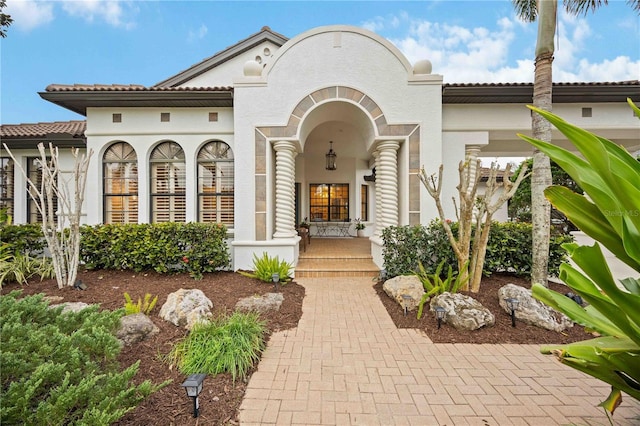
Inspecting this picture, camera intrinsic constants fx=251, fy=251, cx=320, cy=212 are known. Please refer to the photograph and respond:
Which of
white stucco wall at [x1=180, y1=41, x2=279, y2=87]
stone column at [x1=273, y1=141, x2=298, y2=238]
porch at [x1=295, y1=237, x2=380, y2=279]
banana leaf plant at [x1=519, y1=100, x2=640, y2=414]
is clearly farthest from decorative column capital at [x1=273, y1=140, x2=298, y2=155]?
banana leaf plant at [x1=519, y1=100, x2=640, y2=414]

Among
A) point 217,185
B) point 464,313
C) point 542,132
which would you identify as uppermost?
point 542,132

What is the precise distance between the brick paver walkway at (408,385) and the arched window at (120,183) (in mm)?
6453

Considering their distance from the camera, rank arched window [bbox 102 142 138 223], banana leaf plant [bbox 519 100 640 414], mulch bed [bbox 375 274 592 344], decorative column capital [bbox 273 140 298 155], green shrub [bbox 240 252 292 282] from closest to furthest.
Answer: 1. banana leaf plant [bbox 519 100 640 414]
2. mulch bed [bbox 375 274 592 344]
3. green shrub [bbox 240 252 292 282]
4. decorative column capital [bbox 273 140 298 155]
5. arched window [bbox 102 142 138 223]

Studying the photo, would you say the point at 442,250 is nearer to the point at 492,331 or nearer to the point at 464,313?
the point at 464,313

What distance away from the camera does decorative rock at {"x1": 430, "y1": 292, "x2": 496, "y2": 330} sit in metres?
3.74

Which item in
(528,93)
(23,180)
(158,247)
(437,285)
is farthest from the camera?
(23,180)

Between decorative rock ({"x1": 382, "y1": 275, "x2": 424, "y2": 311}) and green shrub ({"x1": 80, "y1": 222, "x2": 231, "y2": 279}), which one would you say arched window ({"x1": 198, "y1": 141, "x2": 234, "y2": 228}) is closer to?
green shrub ({"x1": 80, "y1": 222, "x2": 231, "y2": 279})

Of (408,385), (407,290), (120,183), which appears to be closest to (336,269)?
(407,290)

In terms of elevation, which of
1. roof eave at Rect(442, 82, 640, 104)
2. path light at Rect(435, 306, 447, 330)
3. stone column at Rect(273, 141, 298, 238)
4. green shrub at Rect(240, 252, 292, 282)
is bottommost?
path light at Rect(435, 306, 447, 330)

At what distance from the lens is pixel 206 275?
628cm

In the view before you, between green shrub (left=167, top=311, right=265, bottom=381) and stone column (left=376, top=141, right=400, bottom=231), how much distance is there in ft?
14.9

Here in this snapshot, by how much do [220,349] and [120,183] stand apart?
695cm

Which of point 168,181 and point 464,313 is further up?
point 168,181

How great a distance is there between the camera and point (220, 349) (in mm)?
2865
